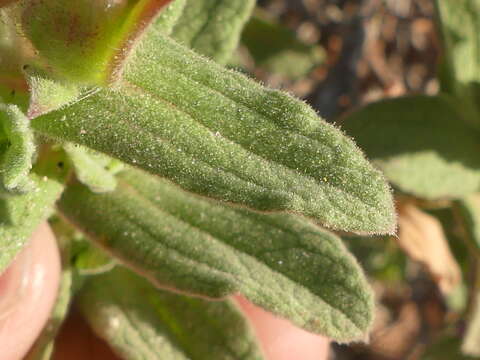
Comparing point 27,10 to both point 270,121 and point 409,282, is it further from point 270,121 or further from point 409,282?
point 409,282

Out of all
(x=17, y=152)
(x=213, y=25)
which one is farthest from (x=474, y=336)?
(x=17, y=152)

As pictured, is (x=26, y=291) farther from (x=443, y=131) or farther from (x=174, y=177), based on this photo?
(x=443, y=131)

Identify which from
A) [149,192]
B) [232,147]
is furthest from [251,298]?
[232,147]

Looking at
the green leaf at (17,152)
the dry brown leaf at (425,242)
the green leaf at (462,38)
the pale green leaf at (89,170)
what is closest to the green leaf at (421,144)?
the green leaf at (462,38)

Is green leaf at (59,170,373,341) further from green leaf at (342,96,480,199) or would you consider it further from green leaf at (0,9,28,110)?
green leaf at (342,96,480,199)

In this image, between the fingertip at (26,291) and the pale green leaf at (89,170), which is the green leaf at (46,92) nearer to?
the pale green leaf at (89,170)

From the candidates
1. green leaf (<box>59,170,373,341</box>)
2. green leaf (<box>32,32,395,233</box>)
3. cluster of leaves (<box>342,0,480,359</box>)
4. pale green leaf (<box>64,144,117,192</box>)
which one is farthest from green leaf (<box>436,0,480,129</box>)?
pale green leaf (<box>64,144,117,192</box>)

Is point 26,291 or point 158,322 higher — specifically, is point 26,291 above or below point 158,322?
above
